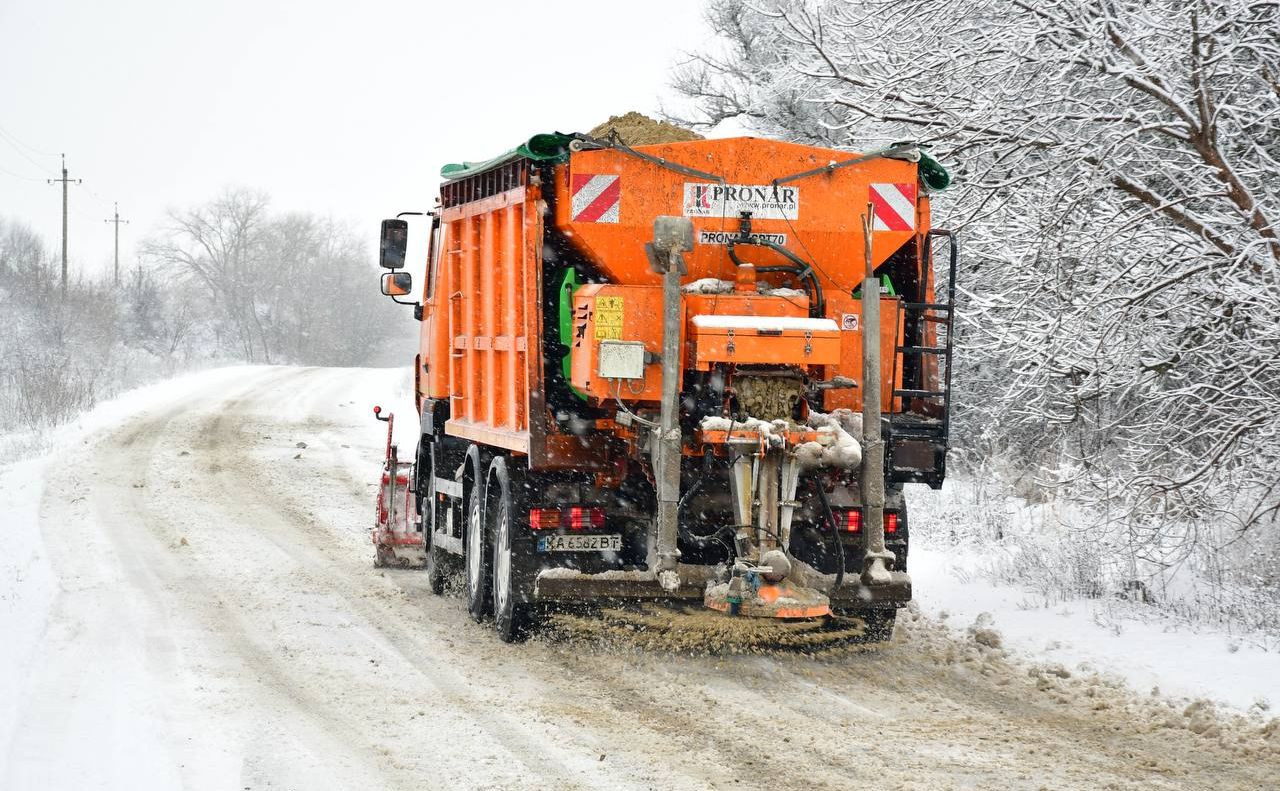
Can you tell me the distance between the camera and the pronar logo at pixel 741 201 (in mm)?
7352

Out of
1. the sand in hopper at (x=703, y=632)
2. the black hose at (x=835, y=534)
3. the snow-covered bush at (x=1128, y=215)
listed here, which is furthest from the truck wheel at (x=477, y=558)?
the snow-covered bush at (x=1128, y=215)

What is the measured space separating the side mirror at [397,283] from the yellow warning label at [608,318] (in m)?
3.88

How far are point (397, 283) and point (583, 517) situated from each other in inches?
148

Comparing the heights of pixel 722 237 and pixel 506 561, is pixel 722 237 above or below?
above

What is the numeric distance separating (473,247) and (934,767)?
4.94 meters

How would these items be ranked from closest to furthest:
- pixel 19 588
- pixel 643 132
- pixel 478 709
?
pixel 478 709
pixel 643 132
pixel 19 588

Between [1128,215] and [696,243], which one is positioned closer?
[696,243]

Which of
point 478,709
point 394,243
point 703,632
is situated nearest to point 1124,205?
point 703,632

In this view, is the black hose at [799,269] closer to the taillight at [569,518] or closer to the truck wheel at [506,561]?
the taillight at [569,518]

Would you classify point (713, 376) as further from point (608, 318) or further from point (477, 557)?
point (477, 557)

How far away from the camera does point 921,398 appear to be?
7.88m

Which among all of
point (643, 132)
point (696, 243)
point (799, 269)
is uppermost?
point (643, 132)

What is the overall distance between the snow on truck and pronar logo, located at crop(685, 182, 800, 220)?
0.01 metres

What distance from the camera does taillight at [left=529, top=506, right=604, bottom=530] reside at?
24.6 ft
